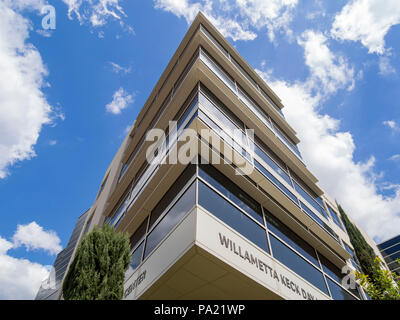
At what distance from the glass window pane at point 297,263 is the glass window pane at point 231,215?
0.67 meters

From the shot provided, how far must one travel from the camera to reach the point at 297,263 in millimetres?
9562

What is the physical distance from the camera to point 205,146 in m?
8.77

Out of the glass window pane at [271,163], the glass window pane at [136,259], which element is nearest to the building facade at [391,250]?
the glass window pane at [271,163]

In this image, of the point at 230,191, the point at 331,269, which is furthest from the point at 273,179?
the point at 331,269

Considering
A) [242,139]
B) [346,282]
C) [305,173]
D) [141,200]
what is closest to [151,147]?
[141,200]

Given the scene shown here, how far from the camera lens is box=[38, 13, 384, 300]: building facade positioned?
22.3 ft

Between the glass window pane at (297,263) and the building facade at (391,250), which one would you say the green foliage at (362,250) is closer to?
the glass window pane at (297,263)

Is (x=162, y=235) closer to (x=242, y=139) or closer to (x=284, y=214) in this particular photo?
(x=284, y=214)

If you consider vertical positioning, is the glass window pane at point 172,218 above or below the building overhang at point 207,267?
above

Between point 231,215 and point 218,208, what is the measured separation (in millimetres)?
588

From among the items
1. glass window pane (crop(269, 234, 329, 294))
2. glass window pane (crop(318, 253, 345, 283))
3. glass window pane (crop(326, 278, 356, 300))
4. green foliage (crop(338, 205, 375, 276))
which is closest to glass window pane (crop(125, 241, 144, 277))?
glass window pane (crop(269, 234, 329, 294))

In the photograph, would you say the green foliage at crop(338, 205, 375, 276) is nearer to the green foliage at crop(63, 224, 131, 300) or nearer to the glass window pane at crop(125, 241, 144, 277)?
the glass window pane at crop(125, 241, 144, 277)

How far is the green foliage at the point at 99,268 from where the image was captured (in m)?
5.64

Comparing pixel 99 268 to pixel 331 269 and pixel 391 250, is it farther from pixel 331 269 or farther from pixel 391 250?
pixel 391 250
